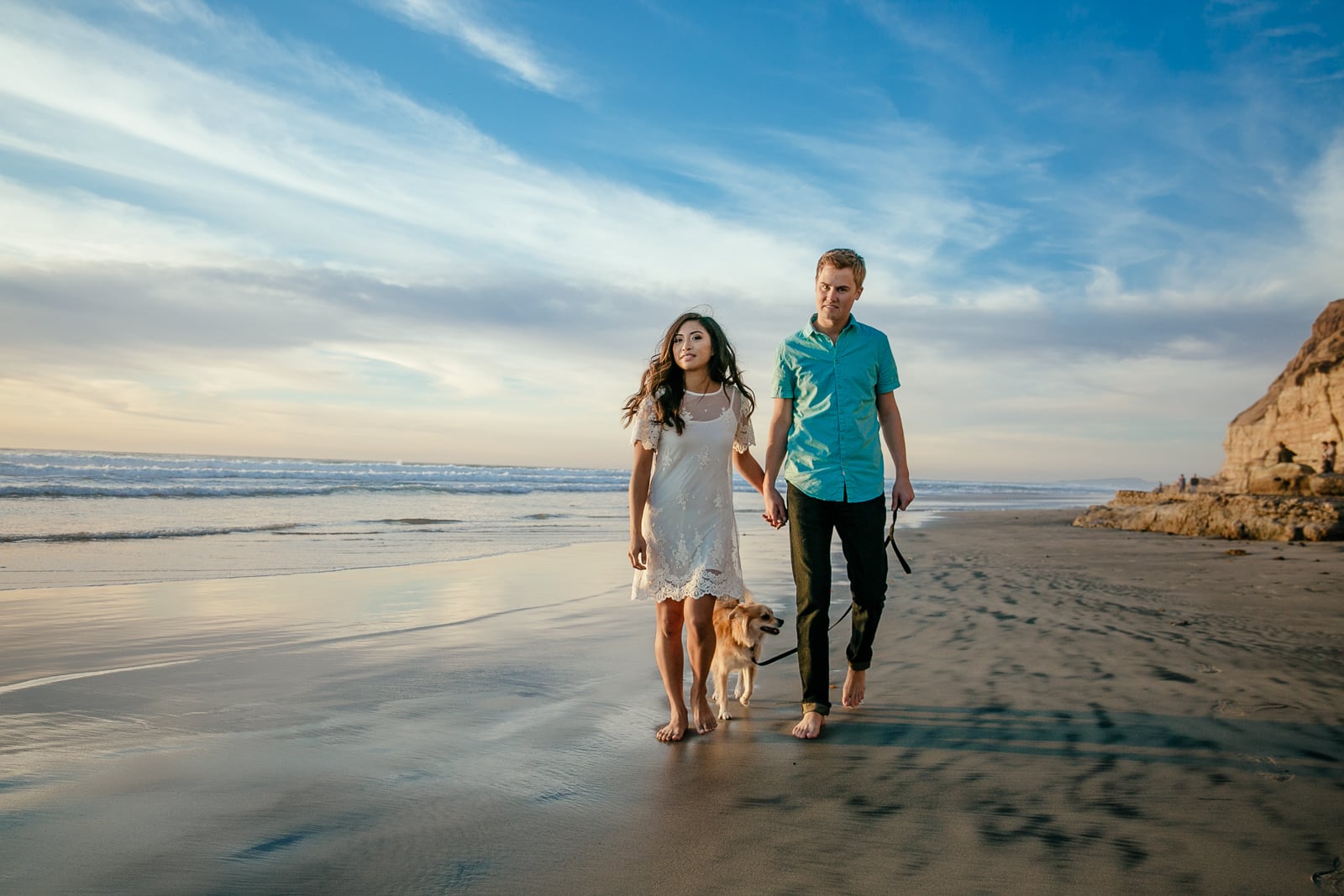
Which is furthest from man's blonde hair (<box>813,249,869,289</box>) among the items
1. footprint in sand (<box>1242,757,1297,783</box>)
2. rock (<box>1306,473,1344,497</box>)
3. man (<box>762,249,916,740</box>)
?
rock (<box>1306,473,1344,497</box>)

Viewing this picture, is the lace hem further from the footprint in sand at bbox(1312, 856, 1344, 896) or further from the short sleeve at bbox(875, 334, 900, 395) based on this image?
the footprint in sand at bbox(1312, 856, 1344, 896)

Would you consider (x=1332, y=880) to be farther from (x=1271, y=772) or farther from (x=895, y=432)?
(x=895, y=432)

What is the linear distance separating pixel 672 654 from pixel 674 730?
334 mm

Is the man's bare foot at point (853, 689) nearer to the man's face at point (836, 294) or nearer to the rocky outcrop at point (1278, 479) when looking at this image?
the man's face at point (836, 294)

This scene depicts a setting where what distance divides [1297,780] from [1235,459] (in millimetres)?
30024

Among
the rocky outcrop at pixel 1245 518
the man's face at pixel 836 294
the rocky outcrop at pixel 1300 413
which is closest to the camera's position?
the man's face at pixel 836 294

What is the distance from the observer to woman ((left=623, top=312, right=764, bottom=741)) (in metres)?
3.56

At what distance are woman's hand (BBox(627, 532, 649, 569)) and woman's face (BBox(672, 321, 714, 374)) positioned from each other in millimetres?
821

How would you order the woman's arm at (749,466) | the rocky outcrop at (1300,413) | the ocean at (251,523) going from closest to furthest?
the woman's arm at (749,466)
the ocean at (251,523)
the rocky outcrop at (1300,413)

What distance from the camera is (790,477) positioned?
367cm

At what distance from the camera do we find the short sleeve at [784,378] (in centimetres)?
375

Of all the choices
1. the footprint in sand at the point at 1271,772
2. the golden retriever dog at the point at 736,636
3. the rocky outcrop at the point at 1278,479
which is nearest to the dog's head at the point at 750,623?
the golden retriever dog at the point at 736,636

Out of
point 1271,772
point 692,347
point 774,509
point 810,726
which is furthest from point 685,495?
point 1271,772

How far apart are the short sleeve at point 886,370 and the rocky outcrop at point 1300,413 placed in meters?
18.1
